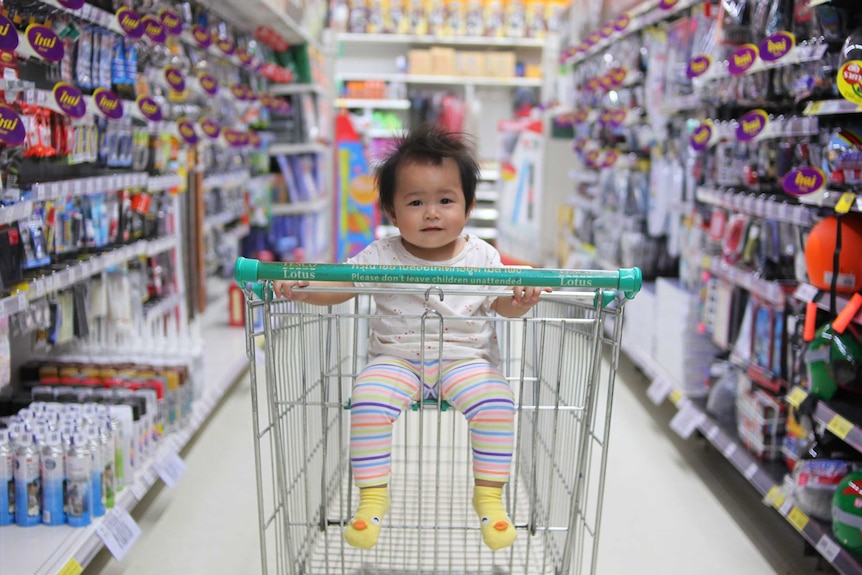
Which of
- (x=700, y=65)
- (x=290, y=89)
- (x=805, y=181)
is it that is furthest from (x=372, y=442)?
(x=290, y=89)

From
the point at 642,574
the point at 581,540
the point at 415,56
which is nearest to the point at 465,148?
the point at 581,540

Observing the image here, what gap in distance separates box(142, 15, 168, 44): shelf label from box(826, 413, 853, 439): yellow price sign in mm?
2595

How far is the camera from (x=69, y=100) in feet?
8.03

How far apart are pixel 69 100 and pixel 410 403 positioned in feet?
4.63

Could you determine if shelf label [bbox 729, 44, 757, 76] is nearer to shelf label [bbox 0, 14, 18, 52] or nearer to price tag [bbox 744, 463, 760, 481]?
price tag [bbox 744, 463, 760, 481]

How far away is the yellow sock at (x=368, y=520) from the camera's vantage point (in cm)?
180

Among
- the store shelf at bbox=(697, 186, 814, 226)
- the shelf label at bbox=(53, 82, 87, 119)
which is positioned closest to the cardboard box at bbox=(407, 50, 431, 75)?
the store shelf at bbox=(697, 186, 814, 226)

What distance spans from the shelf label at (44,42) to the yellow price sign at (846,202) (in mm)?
2239

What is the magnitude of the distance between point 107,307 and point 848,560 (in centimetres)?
260

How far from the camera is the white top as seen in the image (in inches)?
80.2

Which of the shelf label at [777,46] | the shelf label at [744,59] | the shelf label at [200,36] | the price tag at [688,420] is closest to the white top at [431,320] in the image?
the shelf label at [777,46]

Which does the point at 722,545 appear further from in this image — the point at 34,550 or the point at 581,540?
the point at 34,550

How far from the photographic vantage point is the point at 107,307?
3.12 m

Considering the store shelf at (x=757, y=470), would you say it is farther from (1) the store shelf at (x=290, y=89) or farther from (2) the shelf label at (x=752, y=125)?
(1) the store shelf at (x=290, y=89)
